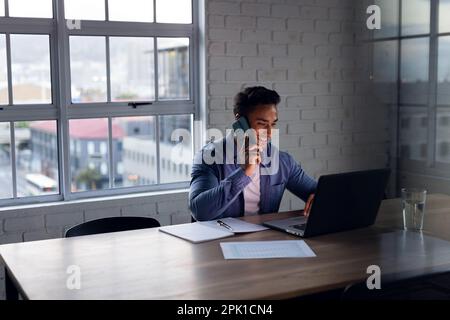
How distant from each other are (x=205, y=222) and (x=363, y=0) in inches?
89.5

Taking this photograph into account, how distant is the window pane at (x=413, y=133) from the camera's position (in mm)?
3789

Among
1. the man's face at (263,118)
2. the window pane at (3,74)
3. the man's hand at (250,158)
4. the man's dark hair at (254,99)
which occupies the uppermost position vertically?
the window pane at (3,74)

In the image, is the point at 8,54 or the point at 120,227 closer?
the point at 120,227

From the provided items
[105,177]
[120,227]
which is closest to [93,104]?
[105,177]

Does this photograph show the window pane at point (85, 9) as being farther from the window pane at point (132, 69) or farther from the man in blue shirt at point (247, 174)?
the man in blue shirt at point (247, 174)

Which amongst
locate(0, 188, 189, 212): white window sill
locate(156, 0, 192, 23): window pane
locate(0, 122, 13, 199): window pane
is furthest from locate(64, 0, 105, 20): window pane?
locate(0, 188, 189, 212): white window sill

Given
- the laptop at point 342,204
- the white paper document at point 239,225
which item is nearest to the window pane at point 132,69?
the white paper document at point 239,225

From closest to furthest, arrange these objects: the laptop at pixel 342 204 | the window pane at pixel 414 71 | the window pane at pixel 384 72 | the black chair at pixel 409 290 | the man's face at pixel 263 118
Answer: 1. the black chair at pixel 409 290
2. the laptop at pixel 342 204
3. the man's face at pixel 263 118
4. the window pane at pixel 414 71
5. the window pane at pixel 384 72

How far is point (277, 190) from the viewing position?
8.93 ft

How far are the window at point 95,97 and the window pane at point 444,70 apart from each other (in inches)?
57.3

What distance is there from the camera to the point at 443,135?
11.9ft

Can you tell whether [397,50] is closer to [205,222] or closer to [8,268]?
[205,222]

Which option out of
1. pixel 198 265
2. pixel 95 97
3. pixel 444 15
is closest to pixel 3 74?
pixel 95 97
